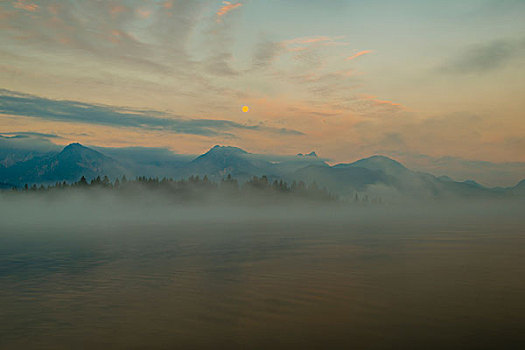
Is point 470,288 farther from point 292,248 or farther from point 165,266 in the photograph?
point 292,248

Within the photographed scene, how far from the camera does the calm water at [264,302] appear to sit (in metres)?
23.8

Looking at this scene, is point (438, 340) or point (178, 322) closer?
point (438, 340)

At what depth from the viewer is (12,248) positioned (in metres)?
74.6

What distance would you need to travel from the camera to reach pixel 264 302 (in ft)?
106

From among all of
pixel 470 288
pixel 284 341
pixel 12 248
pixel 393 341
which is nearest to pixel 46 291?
pixel 284 341

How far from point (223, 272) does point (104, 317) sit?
63.5 ft

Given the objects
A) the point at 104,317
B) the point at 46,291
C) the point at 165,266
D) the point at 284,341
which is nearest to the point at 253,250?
the point at 165,266

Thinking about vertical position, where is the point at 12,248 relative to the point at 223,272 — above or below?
below

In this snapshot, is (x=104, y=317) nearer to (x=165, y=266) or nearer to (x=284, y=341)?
(x=284, y=341)

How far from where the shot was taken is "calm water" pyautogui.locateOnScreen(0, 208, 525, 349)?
78.0 feet

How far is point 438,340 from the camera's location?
23.2m

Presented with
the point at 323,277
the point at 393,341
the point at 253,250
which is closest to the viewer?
the point at 393,341

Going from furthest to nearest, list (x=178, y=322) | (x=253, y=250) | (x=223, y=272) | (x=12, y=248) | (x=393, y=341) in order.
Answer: (x=12, y=248)
(x=253, y=250)
(x=223, y=272)
(x=178, y=322)
(x=393, y=341)

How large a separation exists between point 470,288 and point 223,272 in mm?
23418
